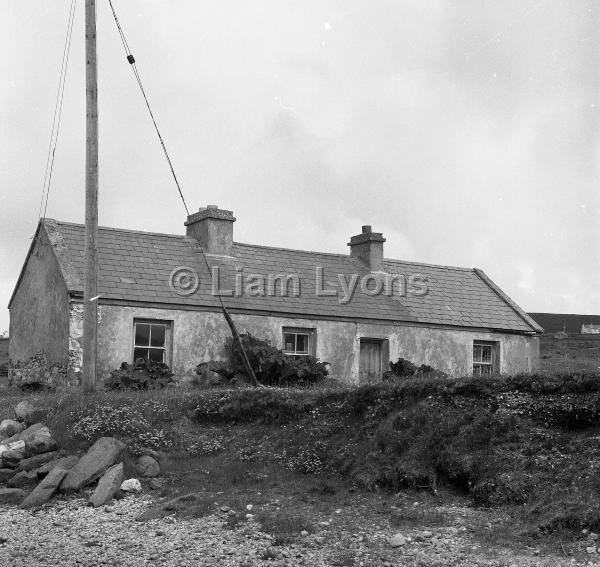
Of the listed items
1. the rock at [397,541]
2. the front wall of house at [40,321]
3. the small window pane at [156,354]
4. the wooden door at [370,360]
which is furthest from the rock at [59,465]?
the wooden door at [370,360]

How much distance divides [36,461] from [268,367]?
8.45 meters

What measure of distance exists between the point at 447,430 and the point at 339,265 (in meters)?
15.3

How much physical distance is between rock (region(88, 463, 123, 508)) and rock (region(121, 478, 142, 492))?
0.08m

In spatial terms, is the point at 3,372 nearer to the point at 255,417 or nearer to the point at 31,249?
the point at 31,249

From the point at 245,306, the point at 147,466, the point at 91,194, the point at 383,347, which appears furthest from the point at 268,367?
the point at 147,466

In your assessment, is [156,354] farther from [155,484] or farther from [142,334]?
[155,484]

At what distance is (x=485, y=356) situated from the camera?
87.3ft

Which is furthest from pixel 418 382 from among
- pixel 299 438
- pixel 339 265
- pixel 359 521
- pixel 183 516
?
pixel 339 265

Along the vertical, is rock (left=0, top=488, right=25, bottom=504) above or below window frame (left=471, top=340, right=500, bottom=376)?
below

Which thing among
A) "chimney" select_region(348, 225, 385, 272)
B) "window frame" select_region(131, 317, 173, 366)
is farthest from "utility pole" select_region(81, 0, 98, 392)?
"chimney" select_region(348, 225, 385, 272)

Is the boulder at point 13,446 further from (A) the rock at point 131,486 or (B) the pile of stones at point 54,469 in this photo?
(A) the rock at point 131,486

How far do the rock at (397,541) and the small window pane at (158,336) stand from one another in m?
13.1

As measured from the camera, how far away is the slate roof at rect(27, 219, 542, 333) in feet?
72.3

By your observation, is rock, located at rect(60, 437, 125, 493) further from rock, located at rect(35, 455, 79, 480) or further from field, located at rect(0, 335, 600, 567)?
field, located at rect(0, 335, 600, 567)
